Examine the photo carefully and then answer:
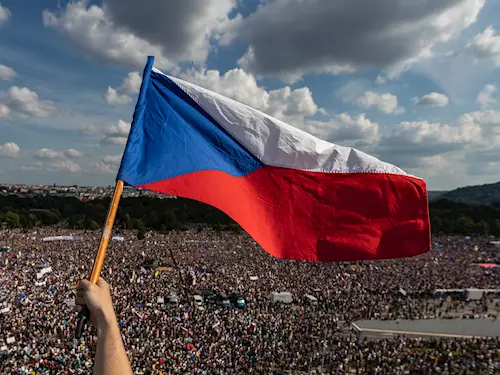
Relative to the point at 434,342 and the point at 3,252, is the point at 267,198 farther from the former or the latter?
the point at 3,252

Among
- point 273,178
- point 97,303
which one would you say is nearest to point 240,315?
point 273,178

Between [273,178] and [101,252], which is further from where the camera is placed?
[273,178]

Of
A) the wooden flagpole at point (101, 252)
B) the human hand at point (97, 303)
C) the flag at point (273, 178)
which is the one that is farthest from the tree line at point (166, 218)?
the human hand at point (97, 303)

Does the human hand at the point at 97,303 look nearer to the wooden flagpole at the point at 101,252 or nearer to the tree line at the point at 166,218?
the wooden flagpole at the point at 101,252

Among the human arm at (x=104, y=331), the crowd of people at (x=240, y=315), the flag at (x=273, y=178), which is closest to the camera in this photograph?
the human arm at (x=104, y=331)

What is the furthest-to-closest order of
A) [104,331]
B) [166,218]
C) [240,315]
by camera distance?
[166,218] < [240,315] < [104,331]

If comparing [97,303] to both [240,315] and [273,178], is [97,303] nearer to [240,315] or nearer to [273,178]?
[273,178]

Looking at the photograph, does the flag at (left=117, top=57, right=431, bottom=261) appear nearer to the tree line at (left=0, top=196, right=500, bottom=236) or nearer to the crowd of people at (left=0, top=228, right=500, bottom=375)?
the crowd of people at (left=0, top=228, right=500, bottom=375)

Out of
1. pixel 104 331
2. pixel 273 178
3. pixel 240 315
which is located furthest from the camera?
pixel 240 315
